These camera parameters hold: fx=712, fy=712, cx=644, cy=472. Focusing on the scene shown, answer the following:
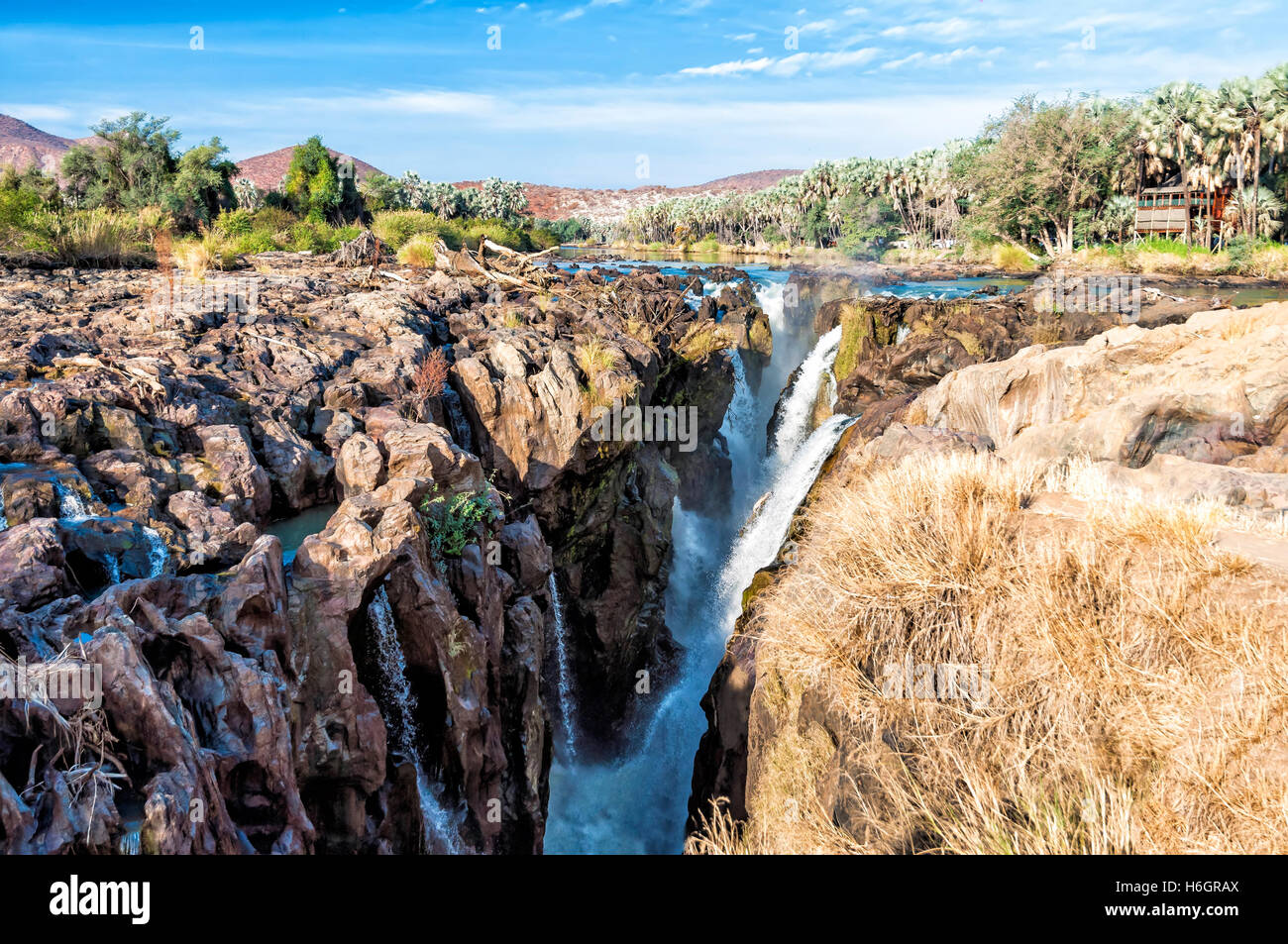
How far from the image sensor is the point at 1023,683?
516 centimetres

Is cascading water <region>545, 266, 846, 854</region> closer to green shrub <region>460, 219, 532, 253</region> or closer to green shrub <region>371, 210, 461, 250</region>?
green shrub <region>371, 210, 461, 250</region>

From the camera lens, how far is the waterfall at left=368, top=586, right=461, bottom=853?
6.62 meters

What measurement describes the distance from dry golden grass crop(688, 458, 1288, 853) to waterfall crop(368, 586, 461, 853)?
2634mm

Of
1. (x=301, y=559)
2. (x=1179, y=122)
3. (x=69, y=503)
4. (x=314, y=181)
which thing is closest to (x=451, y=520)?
(x=301, y=559)

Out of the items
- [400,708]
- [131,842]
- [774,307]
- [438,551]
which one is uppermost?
[774,307]

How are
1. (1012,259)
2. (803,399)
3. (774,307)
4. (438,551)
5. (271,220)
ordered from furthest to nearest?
(1012,259), (774,307), (271,220), (803,399), (438,551)

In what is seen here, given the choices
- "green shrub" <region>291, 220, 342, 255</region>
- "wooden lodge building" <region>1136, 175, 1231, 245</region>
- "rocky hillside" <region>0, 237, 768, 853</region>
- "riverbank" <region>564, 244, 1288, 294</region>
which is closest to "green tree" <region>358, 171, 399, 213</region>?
"green shrub" <region>291, 220, 342, 255</region>

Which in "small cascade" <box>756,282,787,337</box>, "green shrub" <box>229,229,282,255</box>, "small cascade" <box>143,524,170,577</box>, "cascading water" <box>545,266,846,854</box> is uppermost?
"green shrub" <box>229,229,282,255</box>

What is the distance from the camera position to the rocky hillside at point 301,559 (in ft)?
13.4

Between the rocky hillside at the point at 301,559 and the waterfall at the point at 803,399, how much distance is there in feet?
28.9

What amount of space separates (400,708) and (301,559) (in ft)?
5.98

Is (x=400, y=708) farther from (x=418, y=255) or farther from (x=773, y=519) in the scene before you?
(x=418, y=255)

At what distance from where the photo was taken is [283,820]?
4758 millimetres

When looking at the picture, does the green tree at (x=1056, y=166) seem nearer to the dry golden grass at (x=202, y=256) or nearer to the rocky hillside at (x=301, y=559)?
the rocky hillside at (x=301, y=559)
